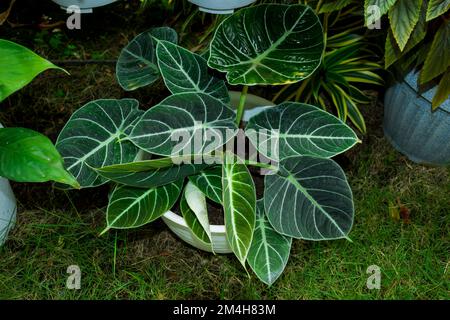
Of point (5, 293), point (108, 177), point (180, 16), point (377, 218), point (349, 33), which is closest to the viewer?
point (108, 177)

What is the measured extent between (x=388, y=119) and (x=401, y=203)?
1.00 feet

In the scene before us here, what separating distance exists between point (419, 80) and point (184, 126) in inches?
30.7

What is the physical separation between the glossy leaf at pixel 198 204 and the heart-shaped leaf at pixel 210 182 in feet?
0.06

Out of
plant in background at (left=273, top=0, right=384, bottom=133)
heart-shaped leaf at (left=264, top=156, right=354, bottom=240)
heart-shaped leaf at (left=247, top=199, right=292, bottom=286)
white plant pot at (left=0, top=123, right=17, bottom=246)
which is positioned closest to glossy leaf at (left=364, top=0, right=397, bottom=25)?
heart-shaped leaf at (left=264, top=156, right=354, bottom=240)

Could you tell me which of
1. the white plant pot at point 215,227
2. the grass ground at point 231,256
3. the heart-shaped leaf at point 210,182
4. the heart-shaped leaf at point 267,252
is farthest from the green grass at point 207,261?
the heart-shaped leaf at point 210,182

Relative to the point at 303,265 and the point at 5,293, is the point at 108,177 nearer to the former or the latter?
the point at 5,293

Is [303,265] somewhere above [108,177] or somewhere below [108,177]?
below

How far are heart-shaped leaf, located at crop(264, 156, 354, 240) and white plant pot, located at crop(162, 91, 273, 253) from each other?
0.16 meters

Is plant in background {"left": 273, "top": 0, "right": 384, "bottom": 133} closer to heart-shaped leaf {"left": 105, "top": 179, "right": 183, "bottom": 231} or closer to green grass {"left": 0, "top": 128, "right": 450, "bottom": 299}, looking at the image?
green grass {"left": 0, "top": 128, "right": 450, "bottom": 299}

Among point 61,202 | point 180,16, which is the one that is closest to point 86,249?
point 61,202

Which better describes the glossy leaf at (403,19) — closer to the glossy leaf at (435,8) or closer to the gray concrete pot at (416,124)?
the glossy leaf at (435,8)

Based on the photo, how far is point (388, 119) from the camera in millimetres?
2141

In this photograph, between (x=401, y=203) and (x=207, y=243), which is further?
(x=401, y=203)

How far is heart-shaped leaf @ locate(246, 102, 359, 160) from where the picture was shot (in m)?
1.61
